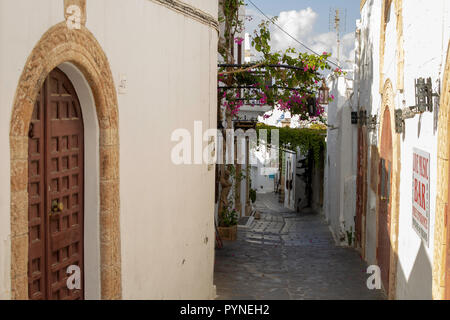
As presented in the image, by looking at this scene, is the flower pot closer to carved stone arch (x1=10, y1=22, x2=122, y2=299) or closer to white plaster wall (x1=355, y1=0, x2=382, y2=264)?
white plaster wall (x1=355, y1=0, x2=382, y2=264)

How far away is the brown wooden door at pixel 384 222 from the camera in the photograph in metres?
10.4

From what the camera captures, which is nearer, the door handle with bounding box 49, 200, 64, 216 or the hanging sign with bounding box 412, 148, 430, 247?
the door handle with bounding box 49, 200, 64, 216

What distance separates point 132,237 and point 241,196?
16730 mm

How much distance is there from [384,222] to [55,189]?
7.08 metres

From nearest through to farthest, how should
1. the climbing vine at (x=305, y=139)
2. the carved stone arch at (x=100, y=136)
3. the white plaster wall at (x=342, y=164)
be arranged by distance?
the carved stone arch at (x=100, y=136) → the white plaster wall at (x=342, y=164) → the climbing vine at (x=305, y=139)

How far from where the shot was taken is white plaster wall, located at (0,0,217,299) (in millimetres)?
4180

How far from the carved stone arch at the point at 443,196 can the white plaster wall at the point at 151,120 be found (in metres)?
3.03

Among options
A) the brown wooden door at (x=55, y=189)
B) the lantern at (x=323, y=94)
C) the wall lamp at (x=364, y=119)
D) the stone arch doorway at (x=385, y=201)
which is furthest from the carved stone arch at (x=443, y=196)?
the lantern at (x=323, y=94)

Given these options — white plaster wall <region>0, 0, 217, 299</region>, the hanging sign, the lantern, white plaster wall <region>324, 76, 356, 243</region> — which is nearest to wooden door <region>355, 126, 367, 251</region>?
white plaster wall <region>324, 76, 356, 243</region>

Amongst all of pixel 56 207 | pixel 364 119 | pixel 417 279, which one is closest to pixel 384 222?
pixel 417 279

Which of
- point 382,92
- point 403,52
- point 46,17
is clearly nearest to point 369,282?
point 382,92

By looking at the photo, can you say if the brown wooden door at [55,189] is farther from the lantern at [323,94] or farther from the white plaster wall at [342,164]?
the white plaster wall at [342,164]

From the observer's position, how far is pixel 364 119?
14344 mm

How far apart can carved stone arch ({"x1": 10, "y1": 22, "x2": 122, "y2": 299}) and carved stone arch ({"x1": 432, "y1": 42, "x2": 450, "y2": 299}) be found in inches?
123
